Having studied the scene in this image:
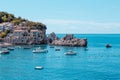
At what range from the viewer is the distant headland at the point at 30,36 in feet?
547

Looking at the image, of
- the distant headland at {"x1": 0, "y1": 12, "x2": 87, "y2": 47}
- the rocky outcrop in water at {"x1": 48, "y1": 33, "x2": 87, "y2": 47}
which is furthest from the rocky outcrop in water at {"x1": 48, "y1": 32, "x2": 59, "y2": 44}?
the rocky outcrop in water at {"x1": 48, "y1": 33, "x2": 87, "y2": 47}

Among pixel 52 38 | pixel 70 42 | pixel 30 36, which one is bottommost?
pixel 70 42

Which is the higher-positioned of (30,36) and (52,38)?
(30,36)

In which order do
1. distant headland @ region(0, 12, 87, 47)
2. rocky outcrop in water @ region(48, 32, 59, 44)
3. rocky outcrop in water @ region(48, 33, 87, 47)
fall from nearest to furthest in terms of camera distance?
rocky outcrop in water @ region(48, 33, 87, 47) < distant headland @ region(0, 12, 87, 47) < rocky outcrop in water @ region(48, 32, 59, 44)

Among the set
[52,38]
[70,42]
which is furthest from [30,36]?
[70,42]

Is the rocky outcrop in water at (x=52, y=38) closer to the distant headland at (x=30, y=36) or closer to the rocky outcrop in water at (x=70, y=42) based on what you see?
the distant headland at (x=30, y=36)

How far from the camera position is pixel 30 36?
172 meters

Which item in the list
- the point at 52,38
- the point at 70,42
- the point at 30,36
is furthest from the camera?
the point at 52,38

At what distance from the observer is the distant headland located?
547 ft

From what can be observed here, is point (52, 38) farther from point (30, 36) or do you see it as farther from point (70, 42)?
point (70, 42)

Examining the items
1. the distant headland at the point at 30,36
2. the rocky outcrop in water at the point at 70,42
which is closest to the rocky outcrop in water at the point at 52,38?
the distant headland at the point at 30,36

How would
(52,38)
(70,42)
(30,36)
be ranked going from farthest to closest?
(52,38)
(30,36)
(70,42)

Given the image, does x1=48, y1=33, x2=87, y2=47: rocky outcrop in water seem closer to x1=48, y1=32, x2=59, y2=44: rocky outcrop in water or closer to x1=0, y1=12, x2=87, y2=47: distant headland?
x1=0, y1=12, x2=87, y2=47: distant headland

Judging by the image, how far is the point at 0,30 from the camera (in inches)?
7333
